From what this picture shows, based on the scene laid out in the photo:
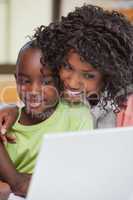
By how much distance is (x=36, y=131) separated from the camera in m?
1.07

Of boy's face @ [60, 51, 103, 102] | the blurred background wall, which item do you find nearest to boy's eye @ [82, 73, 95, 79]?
boy's face @ [60, 51, 103, 102]

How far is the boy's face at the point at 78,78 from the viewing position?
41.3 inches

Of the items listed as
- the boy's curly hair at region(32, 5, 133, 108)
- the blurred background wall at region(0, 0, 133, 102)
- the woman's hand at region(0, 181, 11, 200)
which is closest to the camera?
the woman's hand at region(0, 181, 11, 200)

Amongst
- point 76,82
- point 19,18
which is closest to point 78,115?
point 76,82

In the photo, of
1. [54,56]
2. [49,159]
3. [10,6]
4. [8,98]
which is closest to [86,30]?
[54,56]

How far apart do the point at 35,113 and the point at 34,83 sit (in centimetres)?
7

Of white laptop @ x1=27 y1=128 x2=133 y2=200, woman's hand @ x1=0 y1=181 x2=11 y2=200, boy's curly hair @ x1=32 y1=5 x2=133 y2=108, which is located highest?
boy's curly hair @ x1=32 y1=5 x2=133 y2=108

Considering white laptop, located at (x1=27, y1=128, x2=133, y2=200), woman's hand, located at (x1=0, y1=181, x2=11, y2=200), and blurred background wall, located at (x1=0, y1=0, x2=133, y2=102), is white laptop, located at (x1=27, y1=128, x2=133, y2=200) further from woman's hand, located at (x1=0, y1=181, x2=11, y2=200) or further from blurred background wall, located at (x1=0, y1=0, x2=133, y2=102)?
blurred background wall, located at (x1=0, y1=0, x2=133, y2=102)

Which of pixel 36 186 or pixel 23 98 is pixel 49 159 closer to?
pixel 36 186

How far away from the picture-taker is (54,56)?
43.1 inches

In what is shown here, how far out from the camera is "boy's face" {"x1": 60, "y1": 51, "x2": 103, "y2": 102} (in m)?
1.05

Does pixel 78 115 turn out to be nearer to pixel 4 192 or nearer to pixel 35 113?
pixel 35 113

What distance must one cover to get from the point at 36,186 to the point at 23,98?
1.33 feet

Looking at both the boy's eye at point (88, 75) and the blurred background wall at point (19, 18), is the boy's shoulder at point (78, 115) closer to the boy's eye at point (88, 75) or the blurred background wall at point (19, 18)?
the boy's eye at point (88, 75)
